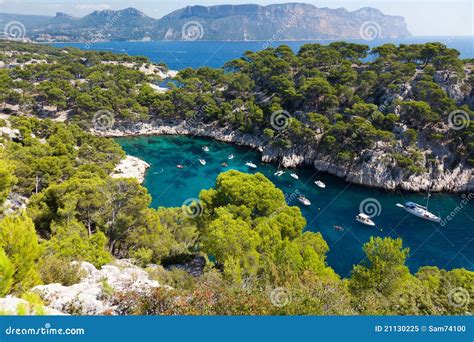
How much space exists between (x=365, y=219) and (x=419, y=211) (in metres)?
6.12

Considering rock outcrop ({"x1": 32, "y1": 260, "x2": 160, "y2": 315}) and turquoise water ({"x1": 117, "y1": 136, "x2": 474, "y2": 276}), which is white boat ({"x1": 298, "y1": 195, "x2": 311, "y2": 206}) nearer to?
turquoise water ({"x1": 117, "y1": 136, "x2": 474, "y2": 276})

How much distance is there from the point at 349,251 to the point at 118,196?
1893cm

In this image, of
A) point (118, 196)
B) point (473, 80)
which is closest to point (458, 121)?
point (473, 80)

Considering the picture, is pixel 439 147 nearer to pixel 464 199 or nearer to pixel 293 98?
pixel 464 199

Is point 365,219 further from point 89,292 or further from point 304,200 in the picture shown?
point 89,292

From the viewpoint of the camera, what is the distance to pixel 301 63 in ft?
182

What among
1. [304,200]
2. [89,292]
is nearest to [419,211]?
[304,200]

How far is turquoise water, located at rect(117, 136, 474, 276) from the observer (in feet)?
88.4

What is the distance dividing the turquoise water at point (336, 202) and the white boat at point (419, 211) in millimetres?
540

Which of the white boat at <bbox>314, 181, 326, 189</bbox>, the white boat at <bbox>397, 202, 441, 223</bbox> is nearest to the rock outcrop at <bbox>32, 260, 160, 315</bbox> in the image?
the white boat at <bbox>314, 181, 326, 189</bbox>

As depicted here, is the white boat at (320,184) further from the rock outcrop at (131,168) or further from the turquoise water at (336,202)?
the rock outcrop at (131,168)

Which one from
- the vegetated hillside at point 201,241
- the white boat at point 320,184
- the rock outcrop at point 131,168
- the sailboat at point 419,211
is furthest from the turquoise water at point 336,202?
the vegetated hillside at point 201,241

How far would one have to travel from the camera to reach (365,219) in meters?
30.6

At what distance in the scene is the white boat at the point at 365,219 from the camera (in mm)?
30156
